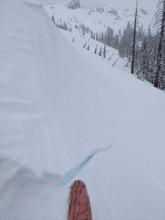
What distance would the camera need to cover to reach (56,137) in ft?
6.99

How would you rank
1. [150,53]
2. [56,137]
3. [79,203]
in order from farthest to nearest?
[150,53], [56,137], [79,203]

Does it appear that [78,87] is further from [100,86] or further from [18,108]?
[18,108]

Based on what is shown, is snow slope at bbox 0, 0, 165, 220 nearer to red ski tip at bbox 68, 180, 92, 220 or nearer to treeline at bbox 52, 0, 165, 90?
red ski tip at bbox 68, 180, 92, 220

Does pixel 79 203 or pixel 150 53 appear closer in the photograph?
pixel 79 203

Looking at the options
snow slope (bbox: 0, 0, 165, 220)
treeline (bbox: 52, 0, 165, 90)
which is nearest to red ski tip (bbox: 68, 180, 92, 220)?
snow slope (bbox: 0, 0, 165, 220)

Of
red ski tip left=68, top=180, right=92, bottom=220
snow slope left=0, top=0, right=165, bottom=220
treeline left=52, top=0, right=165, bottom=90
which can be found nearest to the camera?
snow slope left=0, top=0, right=165, bottom=220

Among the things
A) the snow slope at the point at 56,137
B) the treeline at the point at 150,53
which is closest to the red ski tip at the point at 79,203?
Result: the snow slope at the point at 56,137

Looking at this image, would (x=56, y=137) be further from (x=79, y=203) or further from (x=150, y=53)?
(x=150, y=53)

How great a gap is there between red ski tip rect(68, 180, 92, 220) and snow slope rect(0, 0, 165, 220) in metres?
0.08

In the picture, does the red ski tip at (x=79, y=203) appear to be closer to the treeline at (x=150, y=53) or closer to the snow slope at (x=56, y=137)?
the snow slope at (x=56, y=137)

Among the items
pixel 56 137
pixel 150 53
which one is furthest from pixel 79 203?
pixel 150 53

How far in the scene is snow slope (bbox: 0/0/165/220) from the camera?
173cm

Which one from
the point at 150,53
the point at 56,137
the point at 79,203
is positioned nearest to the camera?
the point at 79,203

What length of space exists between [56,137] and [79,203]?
0.61 m
